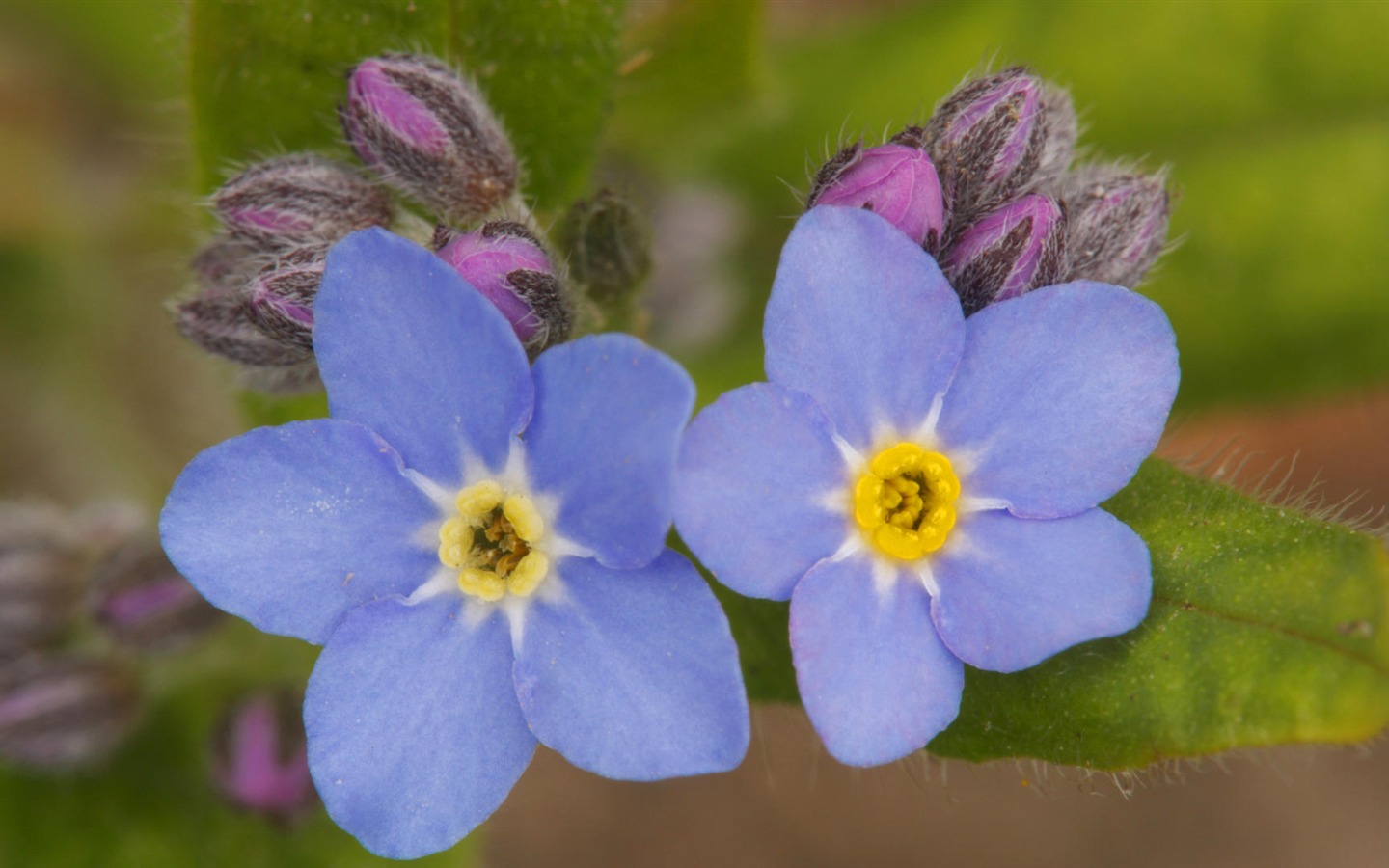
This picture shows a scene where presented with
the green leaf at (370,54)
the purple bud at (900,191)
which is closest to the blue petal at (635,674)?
the purple bud at (900,191)

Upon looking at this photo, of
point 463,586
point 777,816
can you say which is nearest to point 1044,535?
point 463,586

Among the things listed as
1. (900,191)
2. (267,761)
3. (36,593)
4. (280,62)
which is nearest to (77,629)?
(36,593)

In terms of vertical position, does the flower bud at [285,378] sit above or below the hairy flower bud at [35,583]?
above

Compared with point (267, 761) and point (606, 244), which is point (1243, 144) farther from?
point (267, 761)

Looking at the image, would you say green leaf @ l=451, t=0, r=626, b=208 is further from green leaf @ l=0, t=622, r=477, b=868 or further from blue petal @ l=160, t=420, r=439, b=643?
green leaf @ l=0, t=622, r=477, b=868

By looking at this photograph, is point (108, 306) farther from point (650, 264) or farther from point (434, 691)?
point (434, 691)

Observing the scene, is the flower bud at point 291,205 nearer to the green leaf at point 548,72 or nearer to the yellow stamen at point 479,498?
the green leaf at point 548,72
